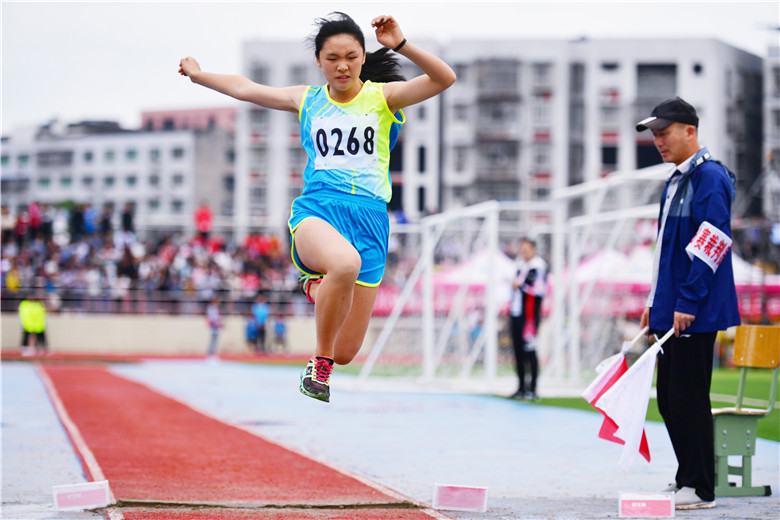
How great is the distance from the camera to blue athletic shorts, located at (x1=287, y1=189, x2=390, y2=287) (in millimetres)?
5168

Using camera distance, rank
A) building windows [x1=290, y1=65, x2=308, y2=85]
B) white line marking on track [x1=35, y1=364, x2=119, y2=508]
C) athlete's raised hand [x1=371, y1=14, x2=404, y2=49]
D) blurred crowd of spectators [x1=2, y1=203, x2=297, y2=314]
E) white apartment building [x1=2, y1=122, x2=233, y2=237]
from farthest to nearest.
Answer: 1. white apartment building [x1=2, y1=122, x2=233, y2=237]
2. building windows [x1=290, y1=65, x2=308, y2=85]
3. blurred crowd of spectators [x1=2, y1=203, x2=297, y2=314]
4. white line marking on track [x1=35, y1=364, x2=119, y2=508]
5. athlete's raised hand [x1=371, y1=14, x2=404, y2=49]

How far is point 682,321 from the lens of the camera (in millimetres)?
5426

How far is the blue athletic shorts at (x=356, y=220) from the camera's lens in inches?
203

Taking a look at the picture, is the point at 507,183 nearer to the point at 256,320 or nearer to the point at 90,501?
the point at 256,320

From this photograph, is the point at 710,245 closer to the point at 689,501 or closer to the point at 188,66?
the point at 689,501

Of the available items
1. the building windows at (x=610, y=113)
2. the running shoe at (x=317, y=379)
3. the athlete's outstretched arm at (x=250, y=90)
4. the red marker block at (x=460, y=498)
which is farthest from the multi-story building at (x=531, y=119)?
the running shoe at (x=317, y=379)

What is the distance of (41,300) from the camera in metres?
30.7

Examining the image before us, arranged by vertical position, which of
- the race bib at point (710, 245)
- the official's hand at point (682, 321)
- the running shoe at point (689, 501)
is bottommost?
the running shoe at point (689, 501)

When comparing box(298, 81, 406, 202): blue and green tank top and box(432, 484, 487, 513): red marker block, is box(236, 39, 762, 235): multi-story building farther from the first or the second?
box(432, 484, 487, 513): red marker block

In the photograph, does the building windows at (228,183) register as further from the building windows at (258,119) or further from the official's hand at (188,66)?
the official's hand at (188,66)

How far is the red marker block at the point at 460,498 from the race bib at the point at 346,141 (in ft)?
5.50

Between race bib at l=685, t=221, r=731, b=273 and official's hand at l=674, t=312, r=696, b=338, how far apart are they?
278mm

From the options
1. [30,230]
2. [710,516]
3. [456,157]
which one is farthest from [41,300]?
[456,157]

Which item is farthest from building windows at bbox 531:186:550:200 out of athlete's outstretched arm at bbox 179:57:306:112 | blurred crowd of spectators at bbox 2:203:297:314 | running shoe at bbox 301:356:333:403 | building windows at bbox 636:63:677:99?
running shoe at bbox 301:356:333:403
